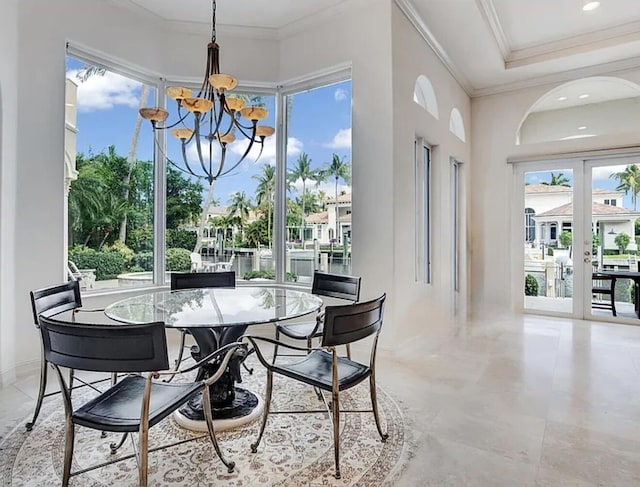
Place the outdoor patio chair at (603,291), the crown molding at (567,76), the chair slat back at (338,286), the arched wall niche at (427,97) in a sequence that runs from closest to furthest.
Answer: the chair slat back at (338,286) < the arched wall niche at (427,97) < the crown molding at (567,76) < the outdoor patio chair at (603,291)

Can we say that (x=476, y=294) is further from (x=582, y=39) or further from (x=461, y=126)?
(x=582, y=39)

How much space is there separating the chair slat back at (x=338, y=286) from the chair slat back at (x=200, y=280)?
31.2 inches

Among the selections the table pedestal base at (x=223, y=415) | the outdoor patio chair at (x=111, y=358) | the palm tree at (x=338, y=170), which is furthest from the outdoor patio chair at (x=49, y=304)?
the palm tree at (x=338, y=170)

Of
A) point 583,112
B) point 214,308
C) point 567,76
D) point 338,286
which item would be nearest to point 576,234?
point 583,112

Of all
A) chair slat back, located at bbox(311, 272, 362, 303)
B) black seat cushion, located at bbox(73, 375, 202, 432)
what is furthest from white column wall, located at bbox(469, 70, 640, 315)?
black seat cushion, located at bbox(73, 375, 202, 432)

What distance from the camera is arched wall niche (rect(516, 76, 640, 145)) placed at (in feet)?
17.1

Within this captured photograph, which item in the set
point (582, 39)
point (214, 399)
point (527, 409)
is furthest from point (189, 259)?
point (582, 39)

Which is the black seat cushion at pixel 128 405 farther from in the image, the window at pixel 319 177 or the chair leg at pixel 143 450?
the window at pixel 319 177

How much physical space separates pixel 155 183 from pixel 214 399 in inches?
107

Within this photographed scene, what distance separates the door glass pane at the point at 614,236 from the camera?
5.14m

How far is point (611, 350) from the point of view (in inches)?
158

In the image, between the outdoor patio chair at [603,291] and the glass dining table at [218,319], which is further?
the outdoor patio chair at [603,291]

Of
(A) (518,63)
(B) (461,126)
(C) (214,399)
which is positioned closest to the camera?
(C) (214,399)

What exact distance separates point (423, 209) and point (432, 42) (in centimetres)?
189
